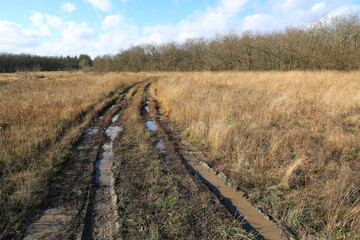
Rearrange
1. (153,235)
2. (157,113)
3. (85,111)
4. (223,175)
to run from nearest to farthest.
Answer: (153,235) < (223,175) < (85,111) < (157,113)

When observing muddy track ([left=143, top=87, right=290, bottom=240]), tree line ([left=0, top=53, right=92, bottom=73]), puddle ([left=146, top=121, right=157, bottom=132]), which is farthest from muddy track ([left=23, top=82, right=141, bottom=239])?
tree line ([left=0, top=53, right=92, bottom=73])

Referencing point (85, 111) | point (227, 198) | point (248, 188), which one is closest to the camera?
point (227, 198)

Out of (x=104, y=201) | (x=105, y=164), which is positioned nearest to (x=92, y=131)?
(x=105, y=164)

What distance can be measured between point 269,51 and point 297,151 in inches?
916

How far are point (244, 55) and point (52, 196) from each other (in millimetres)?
27995

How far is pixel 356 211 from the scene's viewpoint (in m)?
2.33

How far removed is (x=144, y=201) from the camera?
292 centimetres

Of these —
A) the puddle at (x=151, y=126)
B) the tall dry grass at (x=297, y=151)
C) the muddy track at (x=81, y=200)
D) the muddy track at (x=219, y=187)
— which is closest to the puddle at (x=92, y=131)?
the muddy track at (x=81, y=200)

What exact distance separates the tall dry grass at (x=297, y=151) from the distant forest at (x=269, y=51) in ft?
43.5

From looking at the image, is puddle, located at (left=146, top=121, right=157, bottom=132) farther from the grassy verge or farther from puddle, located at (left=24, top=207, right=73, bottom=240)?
puddle, located at (left=24, top=207, right=73, bottom=240)

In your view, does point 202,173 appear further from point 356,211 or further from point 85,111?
point 85,111

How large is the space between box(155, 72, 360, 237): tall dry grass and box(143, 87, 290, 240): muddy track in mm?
264

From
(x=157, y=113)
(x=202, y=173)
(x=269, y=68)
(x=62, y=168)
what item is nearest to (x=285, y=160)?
(x=202, y=173)

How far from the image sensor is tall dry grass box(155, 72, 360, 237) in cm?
258
